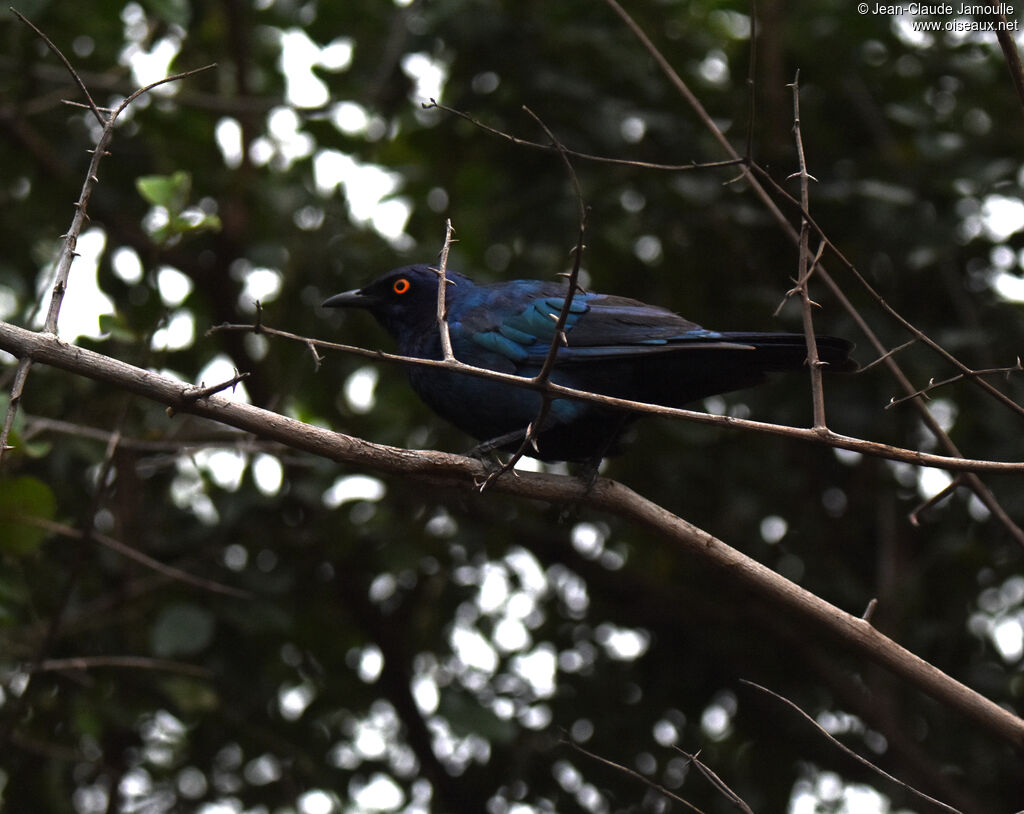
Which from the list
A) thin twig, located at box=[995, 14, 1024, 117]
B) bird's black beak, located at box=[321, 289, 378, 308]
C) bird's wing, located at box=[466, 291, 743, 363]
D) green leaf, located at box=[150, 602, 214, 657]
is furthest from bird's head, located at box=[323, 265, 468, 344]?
thin twig, located at box=[995, 14, 1024, 117]

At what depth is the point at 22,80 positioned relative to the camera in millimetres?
5004

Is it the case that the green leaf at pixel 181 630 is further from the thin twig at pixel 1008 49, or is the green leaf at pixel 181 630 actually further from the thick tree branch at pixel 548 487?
the thin twig at pixel 1008 49

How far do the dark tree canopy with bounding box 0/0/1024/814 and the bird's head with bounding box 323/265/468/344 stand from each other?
412 millimetres

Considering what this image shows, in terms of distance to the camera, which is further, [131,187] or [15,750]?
[131,187]

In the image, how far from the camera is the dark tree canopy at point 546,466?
4789mm

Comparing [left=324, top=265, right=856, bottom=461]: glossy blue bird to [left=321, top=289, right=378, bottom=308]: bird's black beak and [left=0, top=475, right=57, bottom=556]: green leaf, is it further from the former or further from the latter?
[left=0, top=475, right=57, bottom=556]: green leaf

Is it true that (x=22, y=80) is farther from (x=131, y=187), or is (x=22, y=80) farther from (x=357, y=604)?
(x=357, y=604)

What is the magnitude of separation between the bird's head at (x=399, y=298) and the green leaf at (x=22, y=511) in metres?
1.48

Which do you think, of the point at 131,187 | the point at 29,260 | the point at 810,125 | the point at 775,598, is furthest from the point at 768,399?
the point at 29,260

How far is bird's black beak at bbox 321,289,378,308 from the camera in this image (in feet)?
16.0

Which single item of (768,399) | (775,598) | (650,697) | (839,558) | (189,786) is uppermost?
(775,598)

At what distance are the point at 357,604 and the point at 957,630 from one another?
8.75 feet

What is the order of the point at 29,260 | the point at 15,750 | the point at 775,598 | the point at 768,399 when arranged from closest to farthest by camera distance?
the point at 775,598
the point at 15,750
the point at 768,399
the point at 29,260

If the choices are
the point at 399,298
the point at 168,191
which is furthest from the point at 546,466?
the point at 168,191
